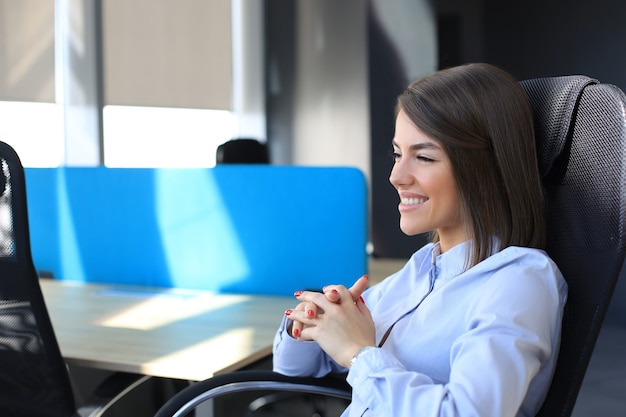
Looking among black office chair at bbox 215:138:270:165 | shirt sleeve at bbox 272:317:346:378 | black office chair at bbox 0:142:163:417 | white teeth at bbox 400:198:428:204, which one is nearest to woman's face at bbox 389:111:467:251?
white teeth at bbox 400:198:428:204

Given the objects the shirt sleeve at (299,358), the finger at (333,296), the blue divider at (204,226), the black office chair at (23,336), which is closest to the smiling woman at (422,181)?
the finger at (333,296)

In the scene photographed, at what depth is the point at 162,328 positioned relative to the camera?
2070mm

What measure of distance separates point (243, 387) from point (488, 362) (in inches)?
22.5

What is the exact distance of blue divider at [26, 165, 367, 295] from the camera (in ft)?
8.26

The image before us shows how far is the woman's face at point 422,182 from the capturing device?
49.1 inches

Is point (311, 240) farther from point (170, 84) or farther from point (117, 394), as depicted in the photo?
point (170, 84)

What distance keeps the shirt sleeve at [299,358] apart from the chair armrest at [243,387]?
2 centimetres

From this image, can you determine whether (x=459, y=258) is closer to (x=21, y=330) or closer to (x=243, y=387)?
(x=243, y=387)

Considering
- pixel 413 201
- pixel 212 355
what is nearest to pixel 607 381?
pixel 212 355

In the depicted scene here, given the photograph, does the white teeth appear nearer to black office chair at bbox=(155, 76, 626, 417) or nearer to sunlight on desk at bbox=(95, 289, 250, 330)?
black office chair at bbox=(155, 76, 626, 417)

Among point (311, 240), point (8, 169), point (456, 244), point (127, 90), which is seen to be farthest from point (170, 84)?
point (456, 244)

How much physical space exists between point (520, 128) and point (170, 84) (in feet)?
14.4

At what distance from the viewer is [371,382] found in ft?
3.71

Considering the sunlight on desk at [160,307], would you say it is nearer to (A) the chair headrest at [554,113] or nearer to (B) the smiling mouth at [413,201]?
(B) the smiling mouth at [413,201]
